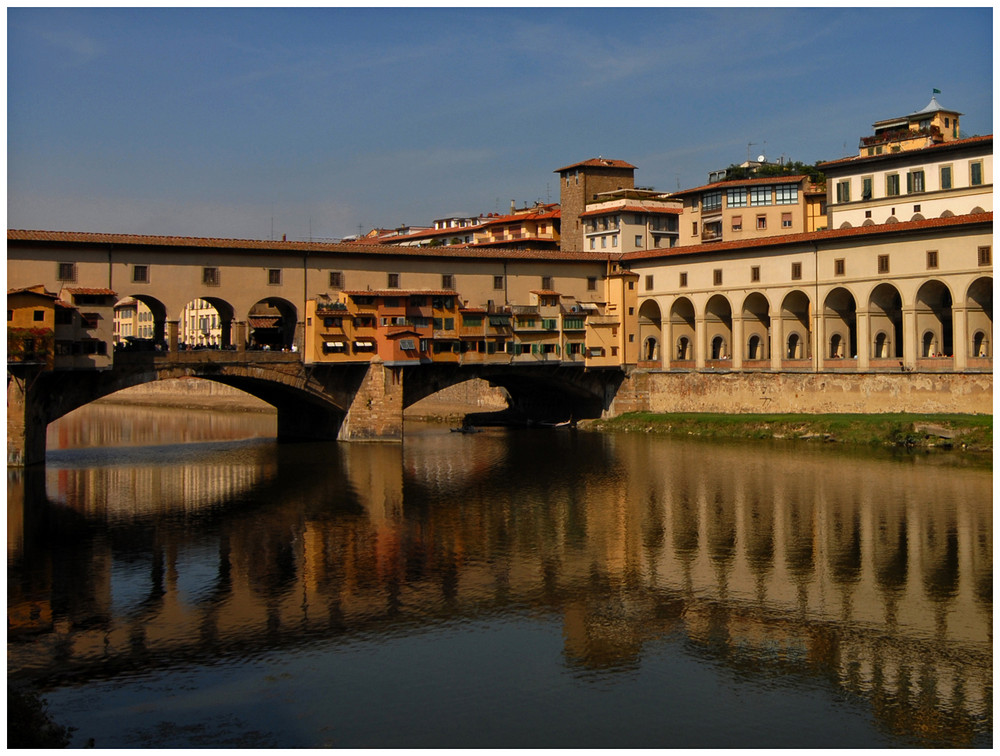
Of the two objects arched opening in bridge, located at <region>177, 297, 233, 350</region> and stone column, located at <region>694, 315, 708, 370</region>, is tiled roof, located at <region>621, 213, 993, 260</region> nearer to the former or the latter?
stone column, located at <region>694, 315, 708, 370</region>

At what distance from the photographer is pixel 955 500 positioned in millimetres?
A: 35000

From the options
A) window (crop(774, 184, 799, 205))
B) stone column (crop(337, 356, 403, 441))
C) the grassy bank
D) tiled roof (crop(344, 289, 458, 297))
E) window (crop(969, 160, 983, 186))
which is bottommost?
the grassy bank

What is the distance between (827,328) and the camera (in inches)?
2260

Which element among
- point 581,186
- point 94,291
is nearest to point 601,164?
point 581,186

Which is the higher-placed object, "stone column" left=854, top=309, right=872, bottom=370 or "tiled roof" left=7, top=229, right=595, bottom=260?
"tiled roof" left=7, top=229, right=595, bottom=260

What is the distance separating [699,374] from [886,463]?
18709 millimetres

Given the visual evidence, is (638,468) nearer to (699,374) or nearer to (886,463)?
(886,463)

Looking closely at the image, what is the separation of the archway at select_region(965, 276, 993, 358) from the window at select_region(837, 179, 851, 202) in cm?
1674

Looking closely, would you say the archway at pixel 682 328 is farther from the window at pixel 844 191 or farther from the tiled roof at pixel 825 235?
the window at pixel 844 191

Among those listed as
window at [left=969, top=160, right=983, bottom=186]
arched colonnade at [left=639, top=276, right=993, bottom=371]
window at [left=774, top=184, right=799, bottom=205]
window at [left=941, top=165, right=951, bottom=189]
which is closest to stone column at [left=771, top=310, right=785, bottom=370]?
arched colonnade at [left=639, top=276, right=993, bottom=371]

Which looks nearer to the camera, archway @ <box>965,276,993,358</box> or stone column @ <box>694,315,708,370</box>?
archway @ <box>965,276,993,358</box>

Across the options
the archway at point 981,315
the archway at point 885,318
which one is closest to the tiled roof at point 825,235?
the archway at point 885,318

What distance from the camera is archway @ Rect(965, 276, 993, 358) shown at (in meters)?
51.5

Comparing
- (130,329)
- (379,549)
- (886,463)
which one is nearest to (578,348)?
(886,463)
